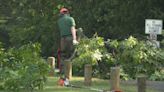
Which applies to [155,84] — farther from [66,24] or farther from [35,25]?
[35,25]

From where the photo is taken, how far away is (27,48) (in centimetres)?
1529

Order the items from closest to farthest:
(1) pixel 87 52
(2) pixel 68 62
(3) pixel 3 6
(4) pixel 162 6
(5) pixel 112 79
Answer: (5) pixel 112 79 → (2) pixel 68 62 → (1) pixel 87 52 → (4) pixel 162 6 → (3) pixel 3 6

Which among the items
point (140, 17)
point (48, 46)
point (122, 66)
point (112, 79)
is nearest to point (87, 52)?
point (122, 66)

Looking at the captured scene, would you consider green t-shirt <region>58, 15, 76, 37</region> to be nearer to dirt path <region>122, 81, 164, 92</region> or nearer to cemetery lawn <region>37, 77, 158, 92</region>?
cemetery lawn <region>37, 77, 158, 92</region>

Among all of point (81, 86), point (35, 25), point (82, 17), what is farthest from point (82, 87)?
point (35, 25)

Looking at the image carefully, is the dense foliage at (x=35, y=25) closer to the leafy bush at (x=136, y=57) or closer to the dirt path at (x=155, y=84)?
the leafy bush at (x=136, y=57)

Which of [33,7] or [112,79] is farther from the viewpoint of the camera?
[33,7]

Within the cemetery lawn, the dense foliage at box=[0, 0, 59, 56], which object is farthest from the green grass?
the dense foliage at box=[0, 0, 59, 56]

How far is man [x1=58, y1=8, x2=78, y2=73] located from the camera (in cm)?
1509

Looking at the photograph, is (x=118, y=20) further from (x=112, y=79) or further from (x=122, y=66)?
(x=112, y=79)

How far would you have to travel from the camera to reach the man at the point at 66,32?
49.5 feet

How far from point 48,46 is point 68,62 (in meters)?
14.2

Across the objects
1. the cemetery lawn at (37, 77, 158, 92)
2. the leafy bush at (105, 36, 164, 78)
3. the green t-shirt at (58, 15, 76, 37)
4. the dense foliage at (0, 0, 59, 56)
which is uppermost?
the dense foliage at (0, 0, 59, 56)

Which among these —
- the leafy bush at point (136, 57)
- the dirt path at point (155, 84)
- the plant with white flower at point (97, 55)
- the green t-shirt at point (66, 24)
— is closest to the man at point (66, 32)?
the green t-shirt at point (66, 24)
